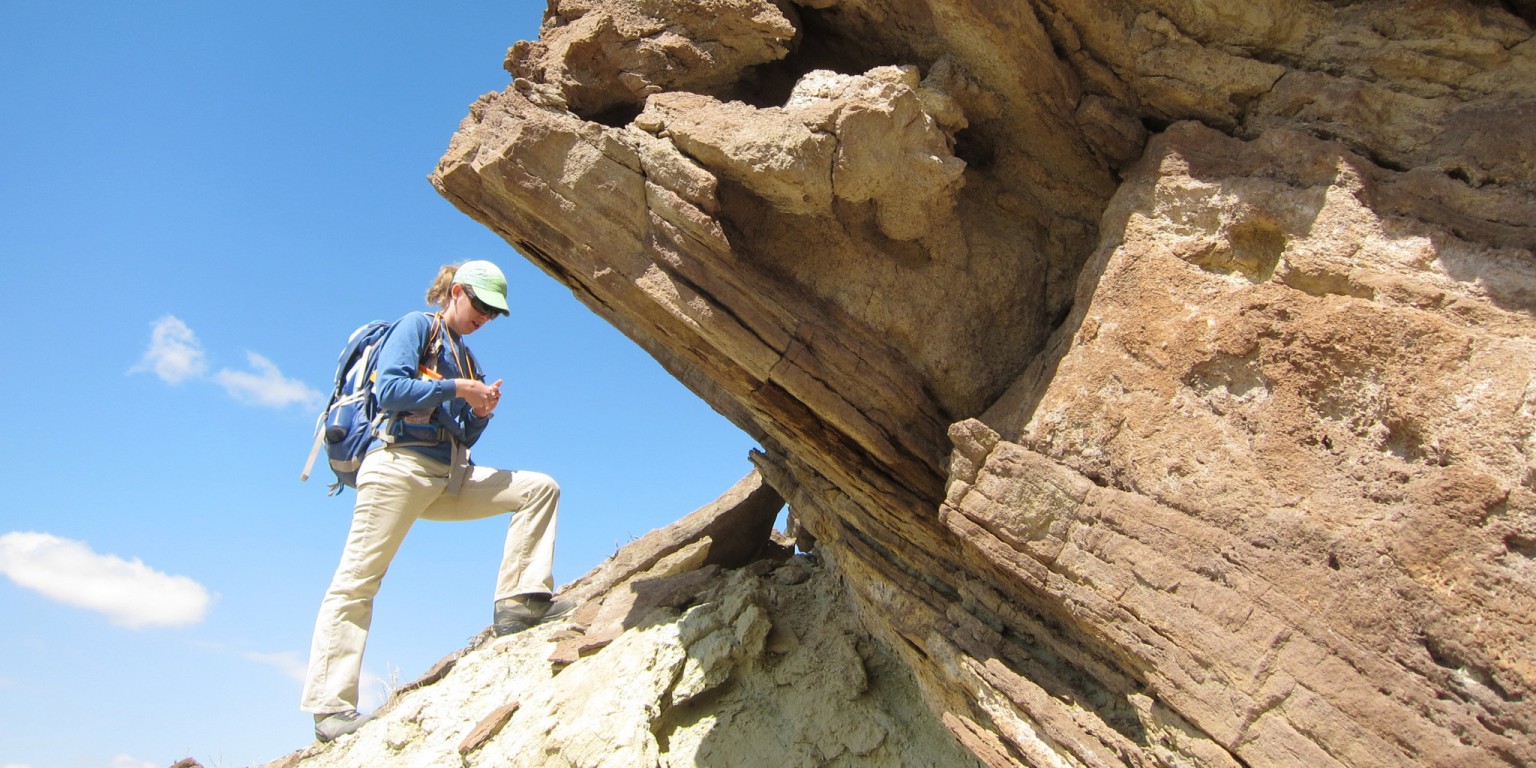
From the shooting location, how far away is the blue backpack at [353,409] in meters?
7.52

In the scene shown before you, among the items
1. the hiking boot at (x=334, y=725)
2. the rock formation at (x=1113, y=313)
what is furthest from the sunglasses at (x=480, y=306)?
the hiking boot at (x=334, y=725)

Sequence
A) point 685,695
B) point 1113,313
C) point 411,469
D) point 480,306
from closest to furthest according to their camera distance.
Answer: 1. point 1113,313
2. point 685,695
3. point 411,469
4. point 480,306

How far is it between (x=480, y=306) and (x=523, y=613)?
285 cm

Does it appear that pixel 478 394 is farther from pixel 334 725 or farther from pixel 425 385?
pixel 334 725

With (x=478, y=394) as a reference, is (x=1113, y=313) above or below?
above

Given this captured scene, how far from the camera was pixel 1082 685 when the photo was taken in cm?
538

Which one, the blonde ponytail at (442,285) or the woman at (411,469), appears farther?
the blonde ponytail at (442,285)

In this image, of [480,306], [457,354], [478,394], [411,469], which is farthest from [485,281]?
[411,469]

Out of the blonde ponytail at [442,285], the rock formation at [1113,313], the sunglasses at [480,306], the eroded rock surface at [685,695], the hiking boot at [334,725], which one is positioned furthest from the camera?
the blonde ponytail at [442,285]

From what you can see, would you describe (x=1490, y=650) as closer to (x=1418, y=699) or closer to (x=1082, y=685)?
(x=1418, y=699)

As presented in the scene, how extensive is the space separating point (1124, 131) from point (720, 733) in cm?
501

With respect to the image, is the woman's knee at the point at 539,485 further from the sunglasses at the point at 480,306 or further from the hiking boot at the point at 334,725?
the hiking boot at the point at 334,725

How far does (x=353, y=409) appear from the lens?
24.9 ft

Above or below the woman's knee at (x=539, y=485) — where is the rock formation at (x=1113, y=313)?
above
